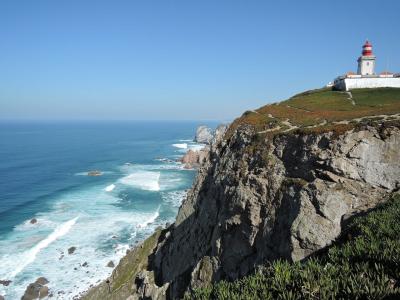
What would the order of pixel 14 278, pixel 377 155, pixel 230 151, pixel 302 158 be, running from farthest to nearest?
pixel 14 278 < pixel 230 151 < pixel 302 158 < pixel 377 155

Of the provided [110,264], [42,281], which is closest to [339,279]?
[42,281]

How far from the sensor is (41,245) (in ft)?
185

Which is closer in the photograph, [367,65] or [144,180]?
[367,65]

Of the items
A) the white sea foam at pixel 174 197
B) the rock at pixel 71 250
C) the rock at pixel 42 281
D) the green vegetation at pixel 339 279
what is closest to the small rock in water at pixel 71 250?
the rock at pixel 71 250

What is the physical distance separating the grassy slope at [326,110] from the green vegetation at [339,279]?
17.9 meters

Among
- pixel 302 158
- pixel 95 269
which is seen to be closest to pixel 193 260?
→ pixel 302 158

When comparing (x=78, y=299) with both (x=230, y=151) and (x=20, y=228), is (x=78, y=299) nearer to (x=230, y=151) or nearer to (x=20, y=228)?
(x=230, y=151)

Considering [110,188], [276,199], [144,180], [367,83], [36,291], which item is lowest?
[36,291]

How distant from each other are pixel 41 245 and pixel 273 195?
44.3m

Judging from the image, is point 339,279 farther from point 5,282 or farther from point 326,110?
point 5,282

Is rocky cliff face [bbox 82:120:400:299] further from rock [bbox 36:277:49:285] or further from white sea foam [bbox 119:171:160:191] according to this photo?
white sea foam [bbox 119:171:160:191]

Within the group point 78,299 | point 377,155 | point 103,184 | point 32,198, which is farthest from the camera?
point 103,184

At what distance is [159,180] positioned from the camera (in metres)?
100

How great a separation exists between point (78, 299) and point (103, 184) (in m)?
56.4
